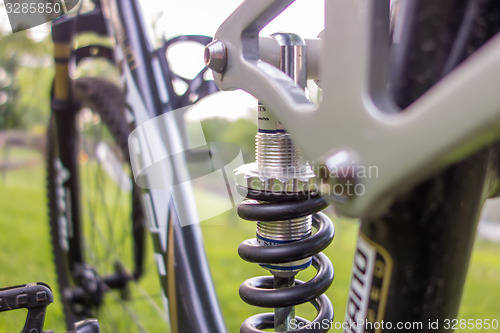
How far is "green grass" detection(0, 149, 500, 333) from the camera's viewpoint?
1701 millimetres

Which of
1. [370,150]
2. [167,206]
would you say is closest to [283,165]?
[370,150]

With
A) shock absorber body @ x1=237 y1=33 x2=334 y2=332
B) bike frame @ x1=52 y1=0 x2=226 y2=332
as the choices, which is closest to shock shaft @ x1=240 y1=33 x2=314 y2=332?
shock absorber body @ x1=237 y1=33 x2=334 y2=332

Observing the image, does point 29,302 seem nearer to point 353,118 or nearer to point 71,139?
point 353,118

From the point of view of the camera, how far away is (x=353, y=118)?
341mm

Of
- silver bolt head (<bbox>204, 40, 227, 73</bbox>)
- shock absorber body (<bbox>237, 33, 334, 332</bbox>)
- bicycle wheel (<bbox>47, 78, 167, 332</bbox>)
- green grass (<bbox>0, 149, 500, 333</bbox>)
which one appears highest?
silver bolt head (<bbox>204, 40, 227, 73</bbox>)

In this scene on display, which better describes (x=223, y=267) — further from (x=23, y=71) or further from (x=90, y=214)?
(x=23, y=71)

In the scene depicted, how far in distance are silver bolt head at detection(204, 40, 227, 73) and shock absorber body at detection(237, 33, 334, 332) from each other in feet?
0.19

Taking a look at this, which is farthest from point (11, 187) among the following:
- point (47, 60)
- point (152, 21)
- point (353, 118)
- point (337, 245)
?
point (353, 118)

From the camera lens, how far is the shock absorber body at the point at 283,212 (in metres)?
0.48

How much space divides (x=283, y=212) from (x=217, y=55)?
0.19 m

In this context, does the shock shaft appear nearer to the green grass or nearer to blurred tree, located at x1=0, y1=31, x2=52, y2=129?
the green grass

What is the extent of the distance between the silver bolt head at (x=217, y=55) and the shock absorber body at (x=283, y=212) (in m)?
0.06

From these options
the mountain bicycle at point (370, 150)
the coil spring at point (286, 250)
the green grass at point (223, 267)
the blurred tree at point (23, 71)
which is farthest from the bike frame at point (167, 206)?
the blurred tree at point (23, 71)

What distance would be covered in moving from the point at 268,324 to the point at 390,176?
0.37 meters
